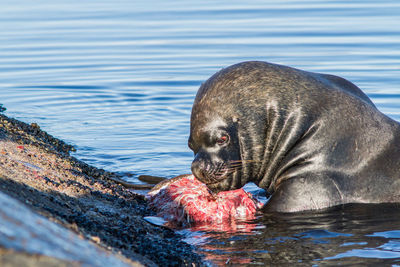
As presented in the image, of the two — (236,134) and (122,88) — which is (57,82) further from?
(236,134)

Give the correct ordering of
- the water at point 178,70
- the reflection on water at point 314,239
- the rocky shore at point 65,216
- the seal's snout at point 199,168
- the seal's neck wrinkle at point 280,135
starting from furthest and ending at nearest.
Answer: the seal's neck wrinkle at point 280,135, the seal's snout at point 199,168, the water at point 178,70, the reflection on water at point 314,239, the rocky shore at point 65,216

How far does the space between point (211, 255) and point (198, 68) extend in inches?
429

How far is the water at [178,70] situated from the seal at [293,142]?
0.30 metres

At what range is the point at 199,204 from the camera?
6895 mm

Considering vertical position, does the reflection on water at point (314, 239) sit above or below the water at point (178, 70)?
below

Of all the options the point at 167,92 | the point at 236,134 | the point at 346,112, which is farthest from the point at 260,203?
the point at 167,92

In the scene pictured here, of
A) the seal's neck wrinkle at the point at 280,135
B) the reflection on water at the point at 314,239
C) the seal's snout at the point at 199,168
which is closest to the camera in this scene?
the reflection on water at the point at 314,239

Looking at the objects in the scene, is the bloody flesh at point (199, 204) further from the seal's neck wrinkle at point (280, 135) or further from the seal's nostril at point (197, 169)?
the seal's neck wrinkle at point (280, 135)

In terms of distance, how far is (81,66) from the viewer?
55.9 feet

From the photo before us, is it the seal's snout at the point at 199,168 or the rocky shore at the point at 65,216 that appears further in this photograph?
the seal's snout at the point at 199,168

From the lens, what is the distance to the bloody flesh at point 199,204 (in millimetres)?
6789

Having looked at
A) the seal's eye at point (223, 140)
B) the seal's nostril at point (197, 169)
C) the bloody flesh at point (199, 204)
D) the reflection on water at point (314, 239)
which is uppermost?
the seal's eye at point (223, 140)

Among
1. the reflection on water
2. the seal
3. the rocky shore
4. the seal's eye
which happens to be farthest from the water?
the seal's eye

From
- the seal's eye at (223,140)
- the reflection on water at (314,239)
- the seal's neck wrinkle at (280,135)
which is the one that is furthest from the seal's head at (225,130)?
the reflection on water at (314,239)
